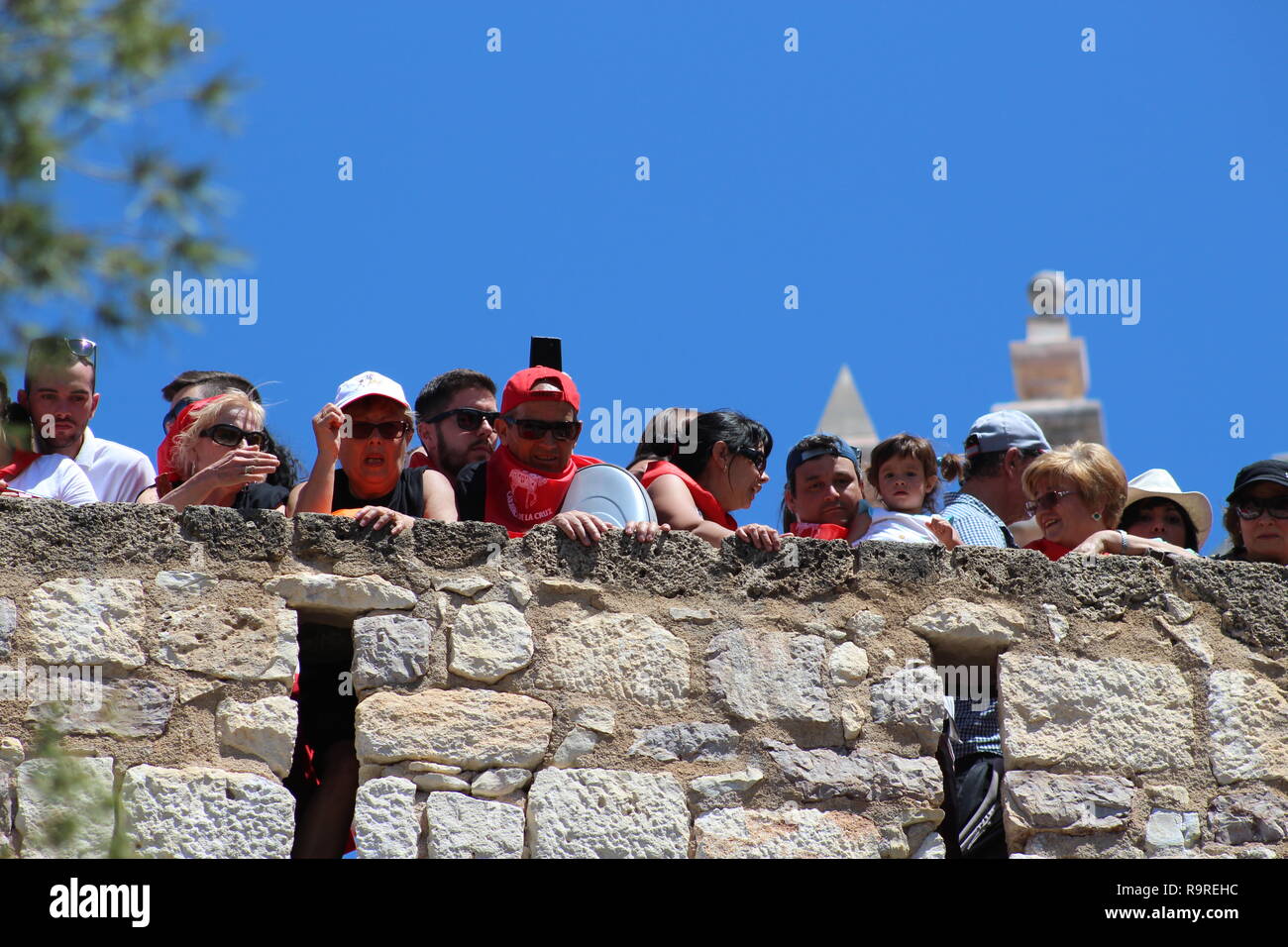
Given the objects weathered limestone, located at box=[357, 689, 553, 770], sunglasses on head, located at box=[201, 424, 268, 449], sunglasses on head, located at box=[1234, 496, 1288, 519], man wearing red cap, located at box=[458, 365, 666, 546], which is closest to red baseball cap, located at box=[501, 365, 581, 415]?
man wearing red cap, located at box=[458, 365, 666, 546]

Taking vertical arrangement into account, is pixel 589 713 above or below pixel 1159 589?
below

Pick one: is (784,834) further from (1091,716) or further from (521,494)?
(521,494)

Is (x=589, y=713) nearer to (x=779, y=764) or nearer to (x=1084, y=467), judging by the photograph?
(x=779, y=764)

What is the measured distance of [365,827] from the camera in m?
4.73

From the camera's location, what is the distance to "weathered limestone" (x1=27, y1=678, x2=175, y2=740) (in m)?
4.68

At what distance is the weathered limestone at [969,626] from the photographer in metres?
5.30

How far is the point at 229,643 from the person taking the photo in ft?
15.8

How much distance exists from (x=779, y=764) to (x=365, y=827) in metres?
1.17

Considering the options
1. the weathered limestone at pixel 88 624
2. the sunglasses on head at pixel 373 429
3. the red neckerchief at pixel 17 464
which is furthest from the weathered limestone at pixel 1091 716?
the red neckerchief at pixel 17 464

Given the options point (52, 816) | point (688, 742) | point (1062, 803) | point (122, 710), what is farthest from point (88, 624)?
point (1062, 803)

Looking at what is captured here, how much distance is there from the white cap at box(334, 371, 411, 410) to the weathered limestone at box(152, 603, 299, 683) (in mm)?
838

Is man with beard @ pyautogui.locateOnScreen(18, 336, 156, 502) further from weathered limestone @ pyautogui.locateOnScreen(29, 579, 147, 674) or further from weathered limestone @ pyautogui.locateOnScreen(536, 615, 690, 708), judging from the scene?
weathered limestone @ pyautogui.locateOnScreen(536, 615, 690, 708)
